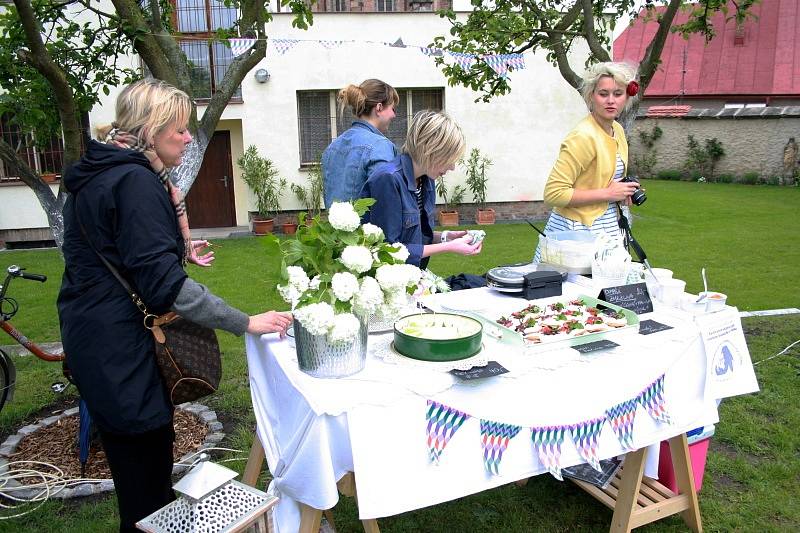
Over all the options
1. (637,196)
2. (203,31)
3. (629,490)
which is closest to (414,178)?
(637,196)

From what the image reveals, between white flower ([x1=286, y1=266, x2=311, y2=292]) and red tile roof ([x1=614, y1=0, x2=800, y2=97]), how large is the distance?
72.2ft

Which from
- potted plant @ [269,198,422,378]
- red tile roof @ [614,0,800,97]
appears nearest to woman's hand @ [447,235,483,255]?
potted plant @ [269,198,422,378]

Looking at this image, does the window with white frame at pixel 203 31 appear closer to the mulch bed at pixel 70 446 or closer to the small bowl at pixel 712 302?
the mulch bed at pixel 70 446

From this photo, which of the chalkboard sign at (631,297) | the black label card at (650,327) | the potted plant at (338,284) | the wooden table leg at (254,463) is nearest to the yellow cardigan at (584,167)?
the chalkboard sign at (631,297)

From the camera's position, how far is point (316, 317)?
1674 mm

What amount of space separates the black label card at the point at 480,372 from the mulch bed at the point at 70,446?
216 centimetres

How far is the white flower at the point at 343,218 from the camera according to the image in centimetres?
177

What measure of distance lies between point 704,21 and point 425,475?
623 cm

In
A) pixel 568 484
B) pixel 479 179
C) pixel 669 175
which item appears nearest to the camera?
pixel 568 484

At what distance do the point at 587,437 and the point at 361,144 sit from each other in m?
1.89

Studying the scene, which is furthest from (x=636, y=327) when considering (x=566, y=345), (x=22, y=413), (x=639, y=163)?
(x=639, y=163)

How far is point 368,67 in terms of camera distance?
11703 mm

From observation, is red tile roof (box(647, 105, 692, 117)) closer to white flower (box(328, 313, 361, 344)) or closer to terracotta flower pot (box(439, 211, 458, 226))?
terracotta flower pot (box(439, 211, 458, 226))

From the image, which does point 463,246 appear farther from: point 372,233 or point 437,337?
point 372,233
